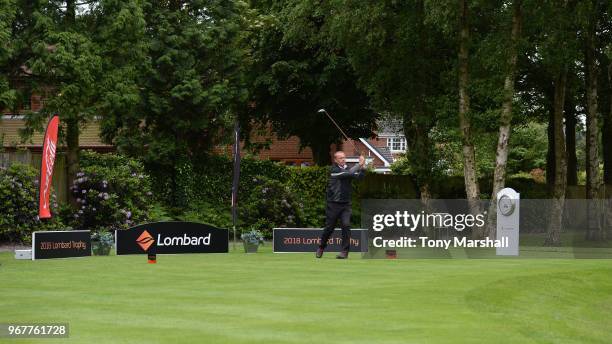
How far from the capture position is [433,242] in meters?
25.2

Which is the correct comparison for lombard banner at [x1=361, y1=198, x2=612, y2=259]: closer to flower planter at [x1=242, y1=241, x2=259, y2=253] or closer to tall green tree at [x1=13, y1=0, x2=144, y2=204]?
flower planter at [x1=242, y1=241, x2=259, y2=253]

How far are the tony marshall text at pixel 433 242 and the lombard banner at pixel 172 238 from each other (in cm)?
387

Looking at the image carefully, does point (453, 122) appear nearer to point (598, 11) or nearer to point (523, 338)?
point (598, 11)

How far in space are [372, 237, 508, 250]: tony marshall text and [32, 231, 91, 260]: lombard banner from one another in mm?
6696

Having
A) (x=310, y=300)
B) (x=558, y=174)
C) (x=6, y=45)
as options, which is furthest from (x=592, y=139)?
(x=310, y=300)

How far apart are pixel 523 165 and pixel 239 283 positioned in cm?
7377

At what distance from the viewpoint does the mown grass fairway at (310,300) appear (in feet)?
36.7

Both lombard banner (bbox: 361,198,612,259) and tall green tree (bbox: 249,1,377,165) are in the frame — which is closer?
lombard banner (bbox: 361,198,612,259)

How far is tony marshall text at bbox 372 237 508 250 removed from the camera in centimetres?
2520

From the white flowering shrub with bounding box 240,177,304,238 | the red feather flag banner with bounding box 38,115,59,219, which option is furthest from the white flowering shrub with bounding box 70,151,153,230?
the red feather flag banner with bounding box 38,115,59,219

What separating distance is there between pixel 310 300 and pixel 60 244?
10.8 m

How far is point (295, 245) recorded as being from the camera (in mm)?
26641

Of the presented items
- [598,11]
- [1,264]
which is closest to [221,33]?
[598,11]

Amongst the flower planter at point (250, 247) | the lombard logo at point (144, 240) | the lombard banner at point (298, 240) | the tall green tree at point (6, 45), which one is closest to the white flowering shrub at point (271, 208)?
the tall green tree at point (6, 45)
